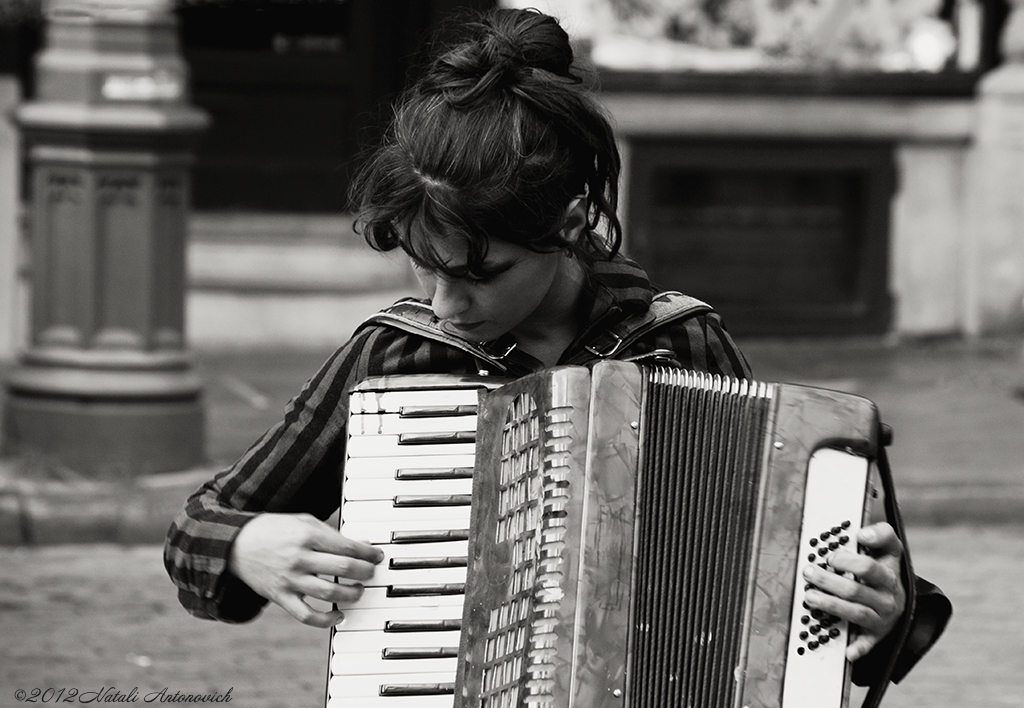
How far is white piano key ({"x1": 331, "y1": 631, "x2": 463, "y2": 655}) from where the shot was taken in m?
2.39

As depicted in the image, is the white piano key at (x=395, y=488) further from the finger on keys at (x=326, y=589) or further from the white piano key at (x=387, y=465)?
the finger on keys at (x=326, y=589)

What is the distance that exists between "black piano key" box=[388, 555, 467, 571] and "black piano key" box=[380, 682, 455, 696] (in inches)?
6.1

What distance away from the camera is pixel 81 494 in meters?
6.64

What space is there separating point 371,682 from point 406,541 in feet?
0.64

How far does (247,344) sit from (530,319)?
7.45 m

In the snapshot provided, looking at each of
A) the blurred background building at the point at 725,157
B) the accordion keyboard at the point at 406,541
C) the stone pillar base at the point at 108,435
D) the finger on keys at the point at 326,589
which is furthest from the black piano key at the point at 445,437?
the blurred background building at the point at 725,157

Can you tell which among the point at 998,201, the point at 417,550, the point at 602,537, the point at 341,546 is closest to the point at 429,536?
the point at 417,550

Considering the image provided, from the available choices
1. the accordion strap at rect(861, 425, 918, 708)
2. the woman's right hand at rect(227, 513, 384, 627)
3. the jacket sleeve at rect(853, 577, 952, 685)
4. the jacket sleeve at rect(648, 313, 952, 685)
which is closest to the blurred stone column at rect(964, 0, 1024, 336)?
the jacket sleeve at rect(648, 313, 952, 685)

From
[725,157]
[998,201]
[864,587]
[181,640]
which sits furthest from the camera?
[998,201]

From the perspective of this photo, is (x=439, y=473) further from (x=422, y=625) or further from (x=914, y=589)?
(x=914, y=589)

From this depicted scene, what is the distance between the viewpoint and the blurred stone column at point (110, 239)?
22.3 ft

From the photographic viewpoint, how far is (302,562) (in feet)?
7.72

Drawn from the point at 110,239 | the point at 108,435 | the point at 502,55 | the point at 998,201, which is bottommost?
the point at 108,435

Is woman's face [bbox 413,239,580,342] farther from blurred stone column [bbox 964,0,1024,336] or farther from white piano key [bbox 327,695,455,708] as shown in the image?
blurred stone column [bbox 964,0,1024,336]
